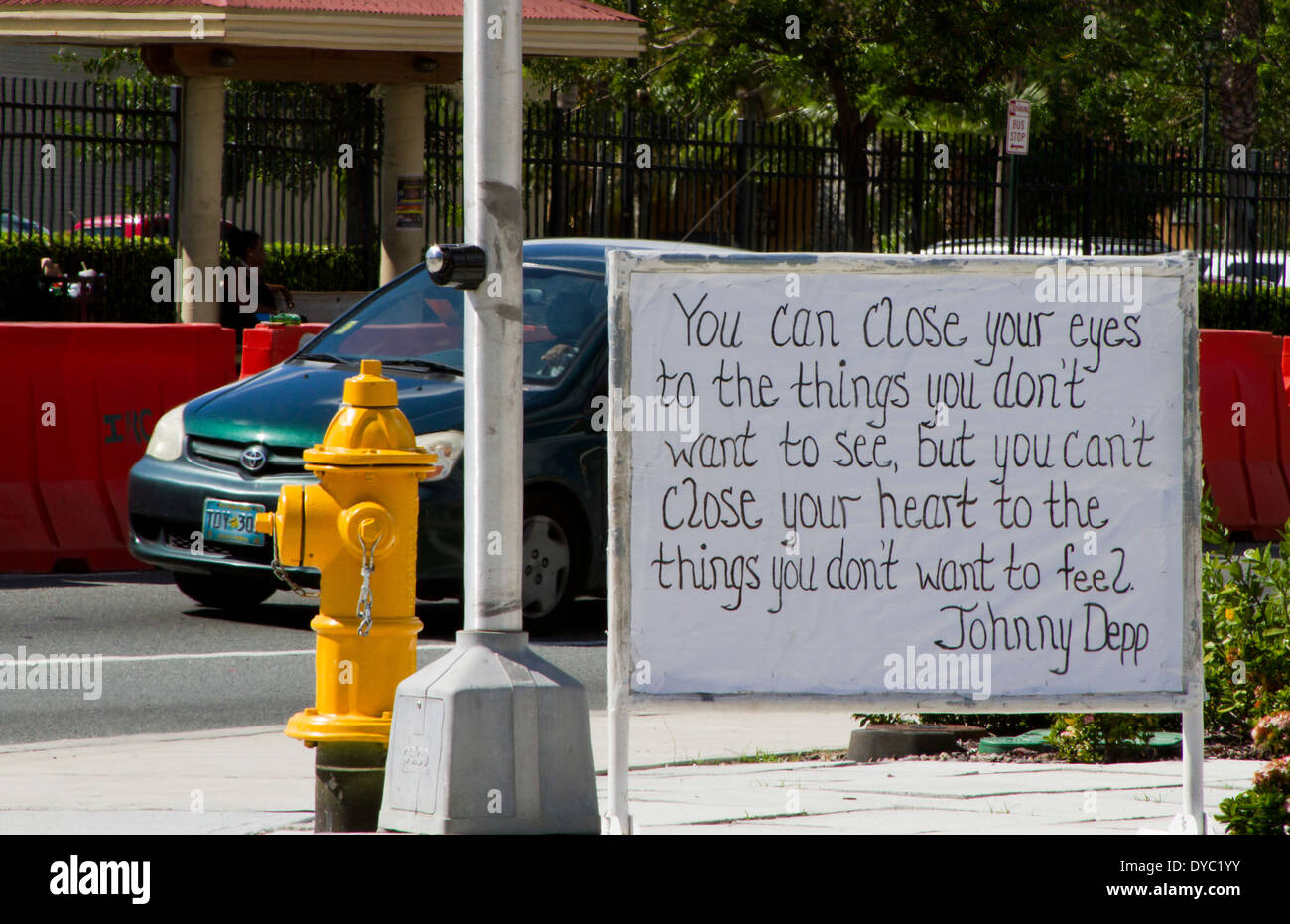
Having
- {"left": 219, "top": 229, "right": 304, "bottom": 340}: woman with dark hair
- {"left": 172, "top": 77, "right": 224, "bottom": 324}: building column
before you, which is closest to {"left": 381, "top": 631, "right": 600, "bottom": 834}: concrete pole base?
{"left": 219, "top": 229, "right": 304, "bottom": 340}: woman with dark hair

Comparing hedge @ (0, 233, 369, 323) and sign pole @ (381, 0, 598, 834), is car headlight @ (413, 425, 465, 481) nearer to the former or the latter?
sign pole @ (381, 0, 598, 834)

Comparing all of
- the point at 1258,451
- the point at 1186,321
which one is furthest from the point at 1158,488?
the point at 1258,451

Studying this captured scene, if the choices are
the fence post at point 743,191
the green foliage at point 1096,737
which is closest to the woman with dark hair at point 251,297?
the fence post at point 743,191

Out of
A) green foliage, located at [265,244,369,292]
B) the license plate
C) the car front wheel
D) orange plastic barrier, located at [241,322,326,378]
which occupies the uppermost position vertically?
green foliage, located at [265,244,369,292]

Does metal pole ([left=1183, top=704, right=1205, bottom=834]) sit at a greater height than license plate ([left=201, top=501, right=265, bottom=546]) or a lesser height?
lesser

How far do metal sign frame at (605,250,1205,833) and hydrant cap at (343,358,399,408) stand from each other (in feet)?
2.23

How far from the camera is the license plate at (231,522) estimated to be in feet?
28.9

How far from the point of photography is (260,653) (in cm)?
877

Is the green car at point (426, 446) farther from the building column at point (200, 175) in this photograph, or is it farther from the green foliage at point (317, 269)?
the green foliage at point (317, 269)

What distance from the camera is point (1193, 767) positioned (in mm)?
5227

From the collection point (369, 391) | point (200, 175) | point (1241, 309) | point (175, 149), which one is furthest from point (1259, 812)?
point (1241, 309)

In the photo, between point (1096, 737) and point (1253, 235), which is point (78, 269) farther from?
point (1096, 737)

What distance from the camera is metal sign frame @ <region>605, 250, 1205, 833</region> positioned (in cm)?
516
